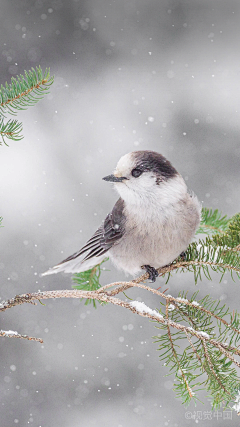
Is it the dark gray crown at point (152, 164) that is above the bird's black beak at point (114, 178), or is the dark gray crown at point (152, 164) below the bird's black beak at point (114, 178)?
above

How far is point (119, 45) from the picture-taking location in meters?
4.16

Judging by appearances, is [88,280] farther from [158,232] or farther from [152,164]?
[152,164]

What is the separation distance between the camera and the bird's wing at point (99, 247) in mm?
1592

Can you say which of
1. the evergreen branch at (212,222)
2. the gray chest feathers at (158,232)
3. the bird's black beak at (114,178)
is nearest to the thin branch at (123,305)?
the gray chest feathers at (158,232)

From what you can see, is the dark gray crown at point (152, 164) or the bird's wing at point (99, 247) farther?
the bird's wing at point (99, 247)

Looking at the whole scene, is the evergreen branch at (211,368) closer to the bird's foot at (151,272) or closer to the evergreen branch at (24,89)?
the bird's foot at (151,272)

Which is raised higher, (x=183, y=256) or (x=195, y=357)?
(x=183, y=256)

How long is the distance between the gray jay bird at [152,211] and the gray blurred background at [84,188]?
5.98 feet

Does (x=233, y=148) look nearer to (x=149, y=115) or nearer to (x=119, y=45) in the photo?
(x=149, y=115)

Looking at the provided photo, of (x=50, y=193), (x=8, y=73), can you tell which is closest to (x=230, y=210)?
(x=50, y=193)

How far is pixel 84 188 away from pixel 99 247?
202cm

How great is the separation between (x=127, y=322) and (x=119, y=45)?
292 centimetres

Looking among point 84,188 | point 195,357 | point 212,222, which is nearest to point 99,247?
point 212,222

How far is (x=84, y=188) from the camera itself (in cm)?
361
